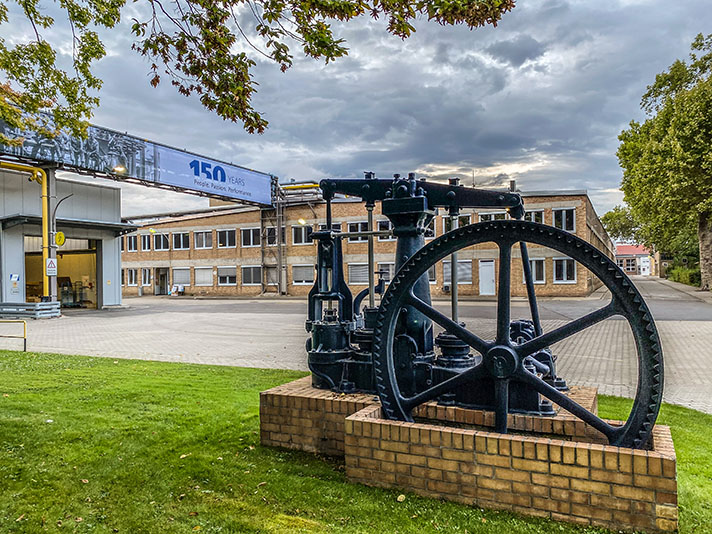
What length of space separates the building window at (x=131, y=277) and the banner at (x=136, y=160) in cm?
2167

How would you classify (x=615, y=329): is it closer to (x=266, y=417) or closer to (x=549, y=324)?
(x=549, y=324)

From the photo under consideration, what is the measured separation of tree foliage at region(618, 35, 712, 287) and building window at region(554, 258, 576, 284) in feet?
17.3

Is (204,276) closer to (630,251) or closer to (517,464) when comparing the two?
(517,464)

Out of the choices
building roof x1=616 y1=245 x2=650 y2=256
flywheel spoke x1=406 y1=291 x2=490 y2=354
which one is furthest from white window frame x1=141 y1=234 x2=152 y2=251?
building roof x1=616 y1=245 x2=650 y2=256

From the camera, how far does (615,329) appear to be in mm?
15375

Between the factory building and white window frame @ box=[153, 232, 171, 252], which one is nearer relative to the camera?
the factory building

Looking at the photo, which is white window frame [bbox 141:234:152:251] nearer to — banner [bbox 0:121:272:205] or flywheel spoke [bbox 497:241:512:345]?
banner [bbox 0:121:272:205]

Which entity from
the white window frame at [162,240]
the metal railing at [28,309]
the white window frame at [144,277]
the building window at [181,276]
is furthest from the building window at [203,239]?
the metal railing at [28,309]

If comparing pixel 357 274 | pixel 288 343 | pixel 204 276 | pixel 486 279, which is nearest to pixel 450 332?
pixel 288 343

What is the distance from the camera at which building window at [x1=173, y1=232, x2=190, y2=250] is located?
46875 mm

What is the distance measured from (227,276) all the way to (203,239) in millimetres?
4373

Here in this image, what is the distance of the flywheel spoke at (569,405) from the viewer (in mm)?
3242

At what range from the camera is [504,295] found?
142 inches

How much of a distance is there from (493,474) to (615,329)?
46.1ft
